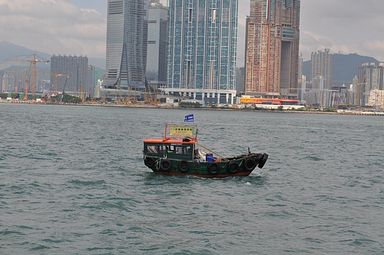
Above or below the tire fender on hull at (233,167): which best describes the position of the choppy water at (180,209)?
below

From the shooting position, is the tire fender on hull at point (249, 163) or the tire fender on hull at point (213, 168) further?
the tire fender on hull at point (249, 163)

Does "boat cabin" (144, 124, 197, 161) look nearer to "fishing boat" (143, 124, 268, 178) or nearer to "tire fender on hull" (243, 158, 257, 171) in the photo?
"fishing boat" (143, 124, 268, 178)

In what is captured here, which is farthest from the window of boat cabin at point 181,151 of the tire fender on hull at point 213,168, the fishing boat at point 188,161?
the tire fender on hull at point 213,168

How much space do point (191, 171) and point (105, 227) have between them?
13717 millimetres

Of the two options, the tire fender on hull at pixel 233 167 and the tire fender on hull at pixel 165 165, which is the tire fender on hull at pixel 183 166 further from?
the tire fender on hull at pixel 233 167

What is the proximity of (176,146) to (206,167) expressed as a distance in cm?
208

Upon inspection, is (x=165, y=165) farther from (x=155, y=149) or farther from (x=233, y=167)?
(x=233, y=167)

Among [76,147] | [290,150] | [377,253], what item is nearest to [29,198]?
[377,253]

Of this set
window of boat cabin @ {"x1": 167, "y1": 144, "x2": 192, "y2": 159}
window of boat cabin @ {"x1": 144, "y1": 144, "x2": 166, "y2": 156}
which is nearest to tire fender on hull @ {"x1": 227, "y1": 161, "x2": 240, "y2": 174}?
window of boat cabin @ {"x1": 167, "y1": 144, "x2": 192, "y2": 159}

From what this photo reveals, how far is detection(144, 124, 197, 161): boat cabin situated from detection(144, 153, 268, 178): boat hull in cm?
29

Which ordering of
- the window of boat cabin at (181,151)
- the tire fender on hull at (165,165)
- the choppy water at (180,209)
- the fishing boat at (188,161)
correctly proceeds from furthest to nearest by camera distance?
the tire fender on hull at (165,165) < the fishing boat at (188,161) < the window of boat cabin at (181,151) < the choppy water at (180,209)

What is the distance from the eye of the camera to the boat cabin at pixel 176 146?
39.5 m

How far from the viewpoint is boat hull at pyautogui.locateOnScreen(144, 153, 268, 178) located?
39625 mm

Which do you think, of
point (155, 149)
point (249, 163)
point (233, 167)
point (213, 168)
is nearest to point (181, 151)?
point (155, 149)
